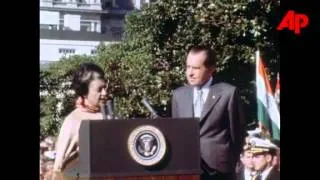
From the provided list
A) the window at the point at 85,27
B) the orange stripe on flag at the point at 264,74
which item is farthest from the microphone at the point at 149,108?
the orange stripe on flag at the point at 264,74

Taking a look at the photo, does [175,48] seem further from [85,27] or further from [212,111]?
[85,27]

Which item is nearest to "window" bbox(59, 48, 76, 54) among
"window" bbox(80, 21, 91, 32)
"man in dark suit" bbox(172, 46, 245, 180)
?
"window" bbox(80, 21, 91, 32)

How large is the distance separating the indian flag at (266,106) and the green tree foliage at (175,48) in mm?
40

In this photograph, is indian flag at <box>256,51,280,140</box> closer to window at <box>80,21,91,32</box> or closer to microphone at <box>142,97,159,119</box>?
microphone at <box>142,97,159,119</box>

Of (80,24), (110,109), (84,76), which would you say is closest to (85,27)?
(80,24)

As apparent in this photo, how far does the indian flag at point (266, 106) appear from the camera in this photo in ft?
13.6

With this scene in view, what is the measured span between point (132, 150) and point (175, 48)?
2.09 ft

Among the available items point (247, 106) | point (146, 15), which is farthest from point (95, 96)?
point (247, 106)

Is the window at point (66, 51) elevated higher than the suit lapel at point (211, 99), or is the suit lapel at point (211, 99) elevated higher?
the window at point (66, 51)

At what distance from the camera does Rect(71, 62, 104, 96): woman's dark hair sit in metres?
3.98

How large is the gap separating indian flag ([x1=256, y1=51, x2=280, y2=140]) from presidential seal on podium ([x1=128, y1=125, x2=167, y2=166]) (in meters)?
0.60

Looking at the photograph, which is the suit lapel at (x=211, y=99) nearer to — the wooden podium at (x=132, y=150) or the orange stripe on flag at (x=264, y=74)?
the wooden podium at (x=132, y=150)

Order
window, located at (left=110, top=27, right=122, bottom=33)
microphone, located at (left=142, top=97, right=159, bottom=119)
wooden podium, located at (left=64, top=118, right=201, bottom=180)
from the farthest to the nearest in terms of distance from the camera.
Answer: window, located at (left=110, top=27, right=122, bottom=33) < microphone, located at (left=142, top=97, right=159, bottom=119) < wooden podium, located at (left=64, top=118, right=201, bottom=180)
